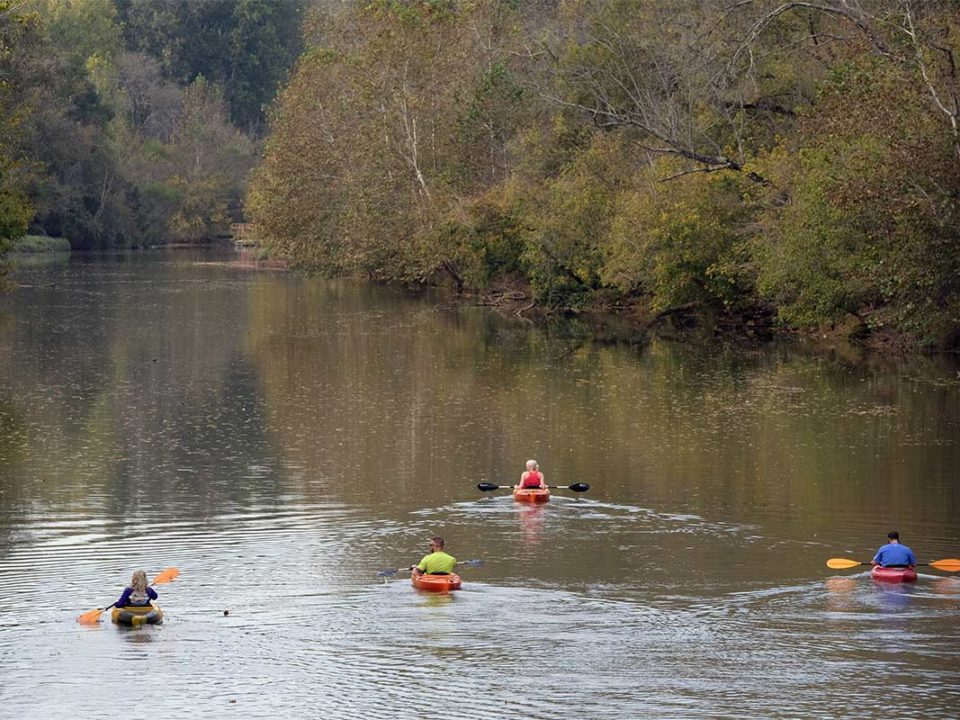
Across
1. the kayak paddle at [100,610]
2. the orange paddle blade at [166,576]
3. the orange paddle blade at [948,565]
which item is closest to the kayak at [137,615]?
the kayak paddle at [100,610]

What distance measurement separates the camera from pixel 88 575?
22250mm

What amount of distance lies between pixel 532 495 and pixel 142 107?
4934 inches

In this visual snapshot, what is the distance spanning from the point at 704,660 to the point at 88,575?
31.0 feet

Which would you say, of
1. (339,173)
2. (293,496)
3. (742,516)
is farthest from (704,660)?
(339,173)

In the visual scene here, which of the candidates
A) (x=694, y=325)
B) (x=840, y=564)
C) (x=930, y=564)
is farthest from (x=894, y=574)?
(x=694, y=325)

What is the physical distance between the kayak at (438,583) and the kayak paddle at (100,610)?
136 inches

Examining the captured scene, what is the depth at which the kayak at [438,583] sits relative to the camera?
21.2 m

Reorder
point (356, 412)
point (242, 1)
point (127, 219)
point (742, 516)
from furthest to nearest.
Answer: point (242, 1) → point (127, 219) → point (356, 412) → point (742, 516)

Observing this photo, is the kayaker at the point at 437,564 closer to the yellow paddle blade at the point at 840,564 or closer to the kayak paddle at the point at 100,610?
the kayak paddle at the point at 100,610

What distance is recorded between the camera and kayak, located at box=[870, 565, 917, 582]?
21.5 metres

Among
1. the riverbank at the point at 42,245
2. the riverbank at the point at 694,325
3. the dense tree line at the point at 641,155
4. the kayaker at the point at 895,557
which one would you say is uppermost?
the dense tree line at the point at 641,155

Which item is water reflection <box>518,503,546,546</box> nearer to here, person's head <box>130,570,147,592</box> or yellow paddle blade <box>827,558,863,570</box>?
yellow paddle blade <box>827,558,863,570</box>

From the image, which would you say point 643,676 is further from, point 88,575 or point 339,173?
point 339,173

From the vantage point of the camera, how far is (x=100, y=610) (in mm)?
19859
